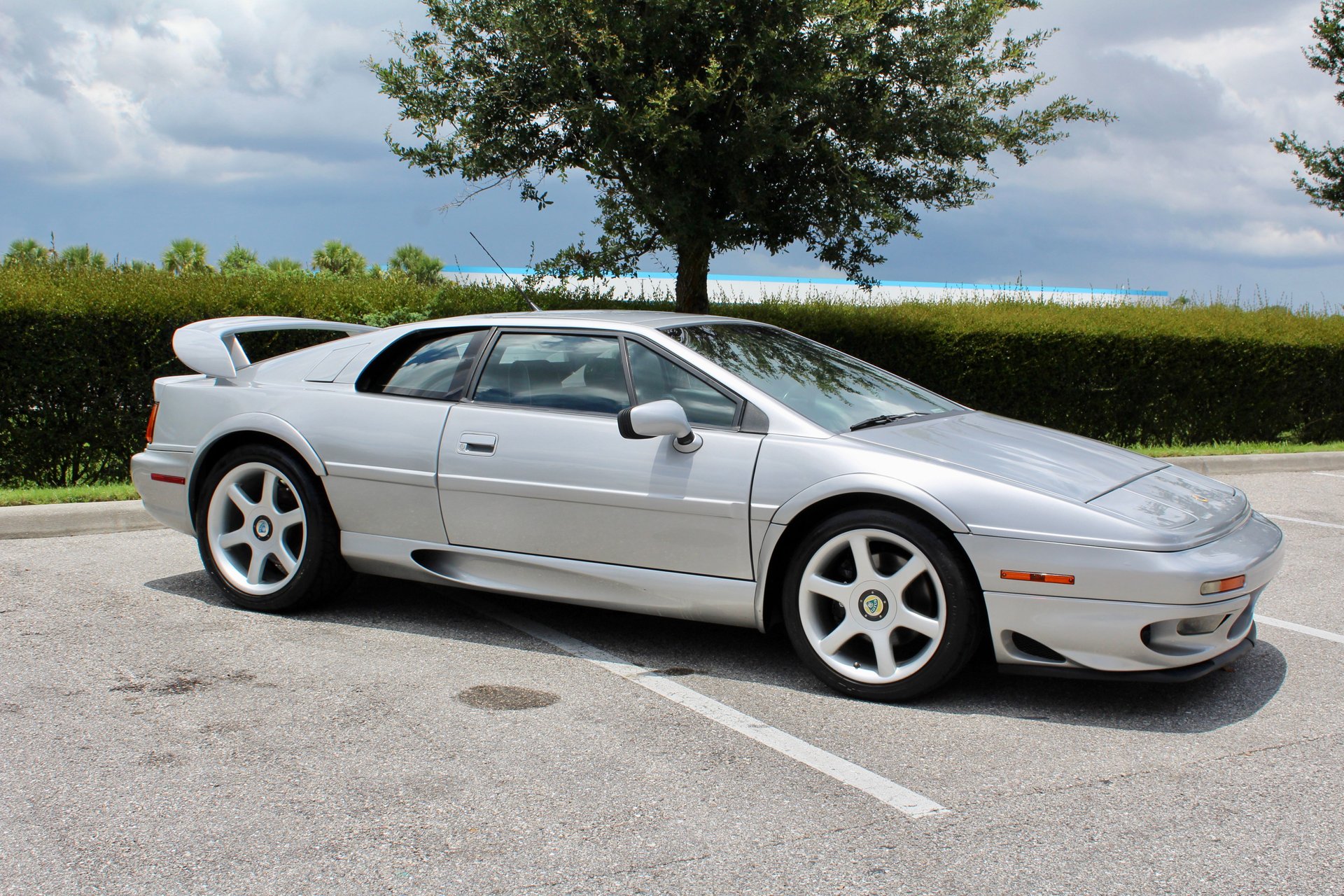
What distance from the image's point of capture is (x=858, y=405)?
4879 mm

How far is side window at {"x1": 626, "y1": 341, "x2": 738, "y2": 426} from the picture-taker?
181 inches

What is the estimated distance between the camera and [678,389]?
15.6ft

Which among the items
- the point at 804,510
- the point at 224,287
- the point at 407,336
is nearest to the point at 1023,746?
the point at 804,510

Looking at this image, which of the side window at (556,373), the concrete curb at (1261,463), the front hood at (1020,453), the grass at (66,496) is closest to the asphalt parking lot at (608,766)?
the front hood at (1020,453)

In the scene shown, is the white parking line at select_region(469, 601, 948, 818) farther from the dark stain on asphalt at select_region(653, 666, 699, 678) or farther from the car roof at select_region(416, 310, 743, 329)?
the car roof at select_region(416, 310, 743, 329)

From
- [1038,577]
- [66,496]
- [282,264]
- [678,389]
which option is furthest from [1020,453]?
[282,264]

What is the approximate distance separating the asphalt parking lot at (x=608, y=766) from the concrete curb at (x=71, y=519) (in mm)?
2368

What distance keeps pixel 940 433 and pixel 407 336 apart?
2.55m

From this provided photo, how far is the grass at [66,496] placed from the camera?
8.09 meters

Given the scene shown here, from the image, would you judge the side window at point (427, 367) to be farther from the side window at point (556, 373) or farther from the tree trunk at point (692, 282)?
the tree trunk at point (692, 282)

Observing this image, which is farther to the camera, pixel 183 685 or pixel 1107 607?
pixel 183 685

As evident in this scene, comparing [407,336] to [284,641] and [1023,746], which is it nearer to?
[284,641]

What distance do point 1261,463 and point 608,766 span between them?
35.8 ft

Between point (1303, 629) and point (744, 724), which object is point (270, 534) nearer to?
point (744, 724)
